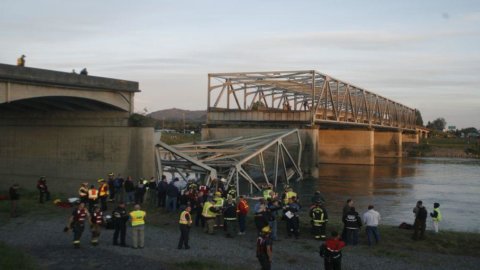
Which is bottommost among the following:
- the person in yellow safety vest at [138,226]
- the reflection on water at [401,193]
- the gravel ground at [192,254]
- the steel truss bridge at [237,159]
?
the reflection on water at [401,193]

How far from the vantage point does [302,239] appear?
18594 millimetres

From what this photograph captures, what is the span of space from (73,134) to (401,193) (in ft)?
91.9

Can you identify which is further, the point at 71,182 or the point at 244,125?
the point at 244,125

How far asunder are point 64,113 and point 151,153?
6.99 meters

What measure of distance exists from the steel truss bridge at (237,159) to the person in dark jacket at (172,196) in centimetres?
858

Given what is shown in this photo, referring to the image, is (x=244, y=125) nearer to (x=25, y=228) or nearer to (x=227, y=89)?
(x=227, y=89)

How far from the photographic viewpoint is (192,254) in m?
16.1

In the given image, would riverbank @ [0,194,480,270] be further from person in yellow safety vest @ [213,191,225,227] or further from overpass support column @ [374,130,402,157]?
overpass support column @ [374,130,402,157]

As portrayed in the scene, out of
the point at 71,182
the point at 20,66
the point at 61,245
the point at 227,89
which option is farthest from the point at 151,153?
the point at 227,89

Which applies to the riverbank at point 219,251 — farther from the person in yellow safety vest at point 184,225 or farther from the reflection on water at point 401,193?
the reflection on water at point 401,193

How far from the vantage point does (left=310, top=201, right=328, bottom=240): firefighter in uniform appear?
59.6 feet

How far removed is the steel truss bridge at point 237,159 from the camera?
1384 inches

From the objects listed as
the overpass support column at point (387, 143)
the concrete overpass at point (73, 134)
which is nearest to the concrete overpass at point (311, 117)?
the overpass support column at point (387, 143)

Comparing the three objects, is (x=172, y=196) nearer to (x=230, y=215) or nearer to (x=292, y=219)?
(x=230, y=215)
